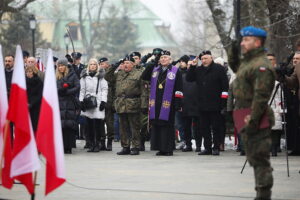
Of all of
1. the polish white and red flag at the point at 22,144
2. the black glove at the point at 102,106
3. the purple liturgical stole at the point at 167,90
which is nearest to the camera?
the polish white and red flag at the point at 22,144

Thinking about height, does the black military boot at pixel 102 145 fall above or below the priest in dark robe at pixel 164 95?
below

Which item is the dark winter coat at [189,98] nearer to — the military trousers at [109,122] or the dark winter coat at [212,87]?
the dark winter coat at [212,87]

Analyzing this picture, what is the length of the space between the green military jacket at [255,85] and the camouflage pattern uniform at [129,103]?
8647 millimetres

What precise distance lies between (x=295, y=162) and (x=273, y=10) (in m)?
12.9

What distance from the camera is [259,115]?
32.3ft

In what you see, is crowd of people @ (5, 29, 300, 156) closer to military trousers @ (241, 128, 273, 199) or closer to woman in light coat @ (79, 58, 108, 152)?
woman in light coat @ (79, 58, 108, 152)

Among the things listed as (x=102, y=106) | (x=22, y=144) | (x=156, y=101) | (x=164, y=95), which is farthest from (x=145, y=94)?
(x=22, y=144)

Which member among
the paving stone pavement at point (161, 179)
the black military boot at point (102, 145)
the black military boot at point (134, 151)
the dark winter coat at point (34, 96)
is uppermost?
the dark winter coat at point (34, 96)

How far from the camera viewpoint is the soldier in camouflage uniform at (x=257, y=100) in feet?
32.3

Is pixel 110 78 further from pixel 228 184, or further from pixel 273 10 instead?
pixel 273 10

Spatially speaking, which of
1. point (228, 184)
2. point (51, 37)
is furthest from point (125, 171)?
point (51, 37)

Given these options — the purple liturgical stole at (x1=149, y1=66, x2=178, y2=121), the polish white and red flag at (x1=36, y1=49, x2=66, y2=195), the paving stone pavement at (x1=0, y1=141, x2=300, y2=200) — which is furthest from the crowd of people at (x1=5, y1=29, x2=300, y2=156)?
the polish white and red flag at (x1=36, y1=49, x2=66, y2=195)

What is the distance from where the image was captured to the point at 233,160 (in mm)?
17078

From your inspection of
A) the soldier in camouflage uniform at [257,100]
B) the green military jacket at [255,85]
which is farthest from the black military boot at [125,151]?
the soldier in camouflage uniform at [257,100]
